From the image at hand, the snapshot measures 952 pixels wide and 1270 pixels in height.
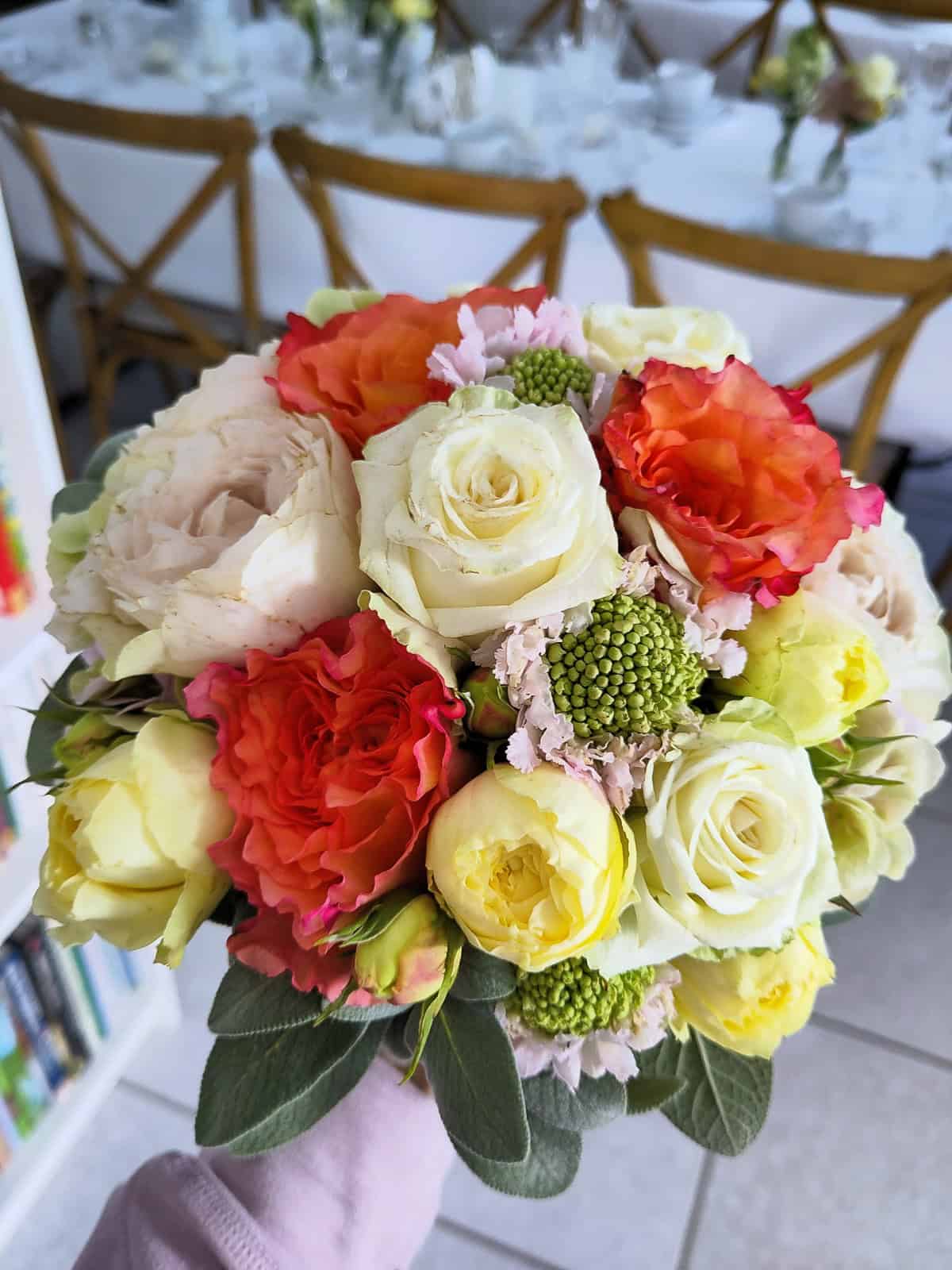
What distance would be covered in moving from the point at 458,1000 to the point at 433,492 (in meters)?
0.24

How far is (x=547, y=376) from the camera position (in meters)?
0.46

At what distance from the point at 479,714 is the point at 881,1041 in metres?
1.21

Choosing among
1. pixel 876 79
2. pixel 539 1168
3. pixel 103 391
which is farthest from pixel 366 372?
pixel 103 391

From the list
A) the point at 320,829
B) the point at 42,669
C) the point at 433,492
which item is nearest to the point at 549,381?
the point at 433,492

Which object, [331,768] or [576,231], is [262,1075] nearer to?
[331,768]

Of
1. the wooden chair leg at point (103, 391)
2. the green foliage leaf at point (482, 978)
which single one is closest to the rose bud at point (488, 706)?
the green foliage leaf at point (482, 978)

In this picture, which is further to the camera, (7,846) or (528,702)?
(7,846)

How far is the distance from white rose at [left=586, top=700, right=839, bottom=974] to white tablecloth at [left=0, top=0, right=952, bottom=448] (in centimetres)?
120

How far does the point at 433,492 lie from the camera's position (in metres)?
0.38

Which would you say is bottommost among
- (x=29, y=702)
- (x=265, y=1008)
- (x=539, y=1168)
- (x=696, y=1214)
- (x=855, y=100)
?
(x=696, y=1214)

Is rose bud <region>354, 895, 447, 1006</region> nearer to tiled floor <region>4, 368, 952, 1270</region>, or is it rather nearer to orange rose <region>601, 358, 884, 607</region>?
orange rose <region>601, 358, 884, 607</region>

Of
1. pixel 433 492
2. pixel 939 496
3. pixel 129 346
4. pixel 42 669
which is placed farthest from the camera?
→ pixel 939 496

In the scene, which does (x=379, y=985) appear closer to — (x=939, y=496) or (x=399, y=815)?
(x=399, y=815)

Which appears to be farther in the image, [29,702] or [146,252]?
[146,252]
